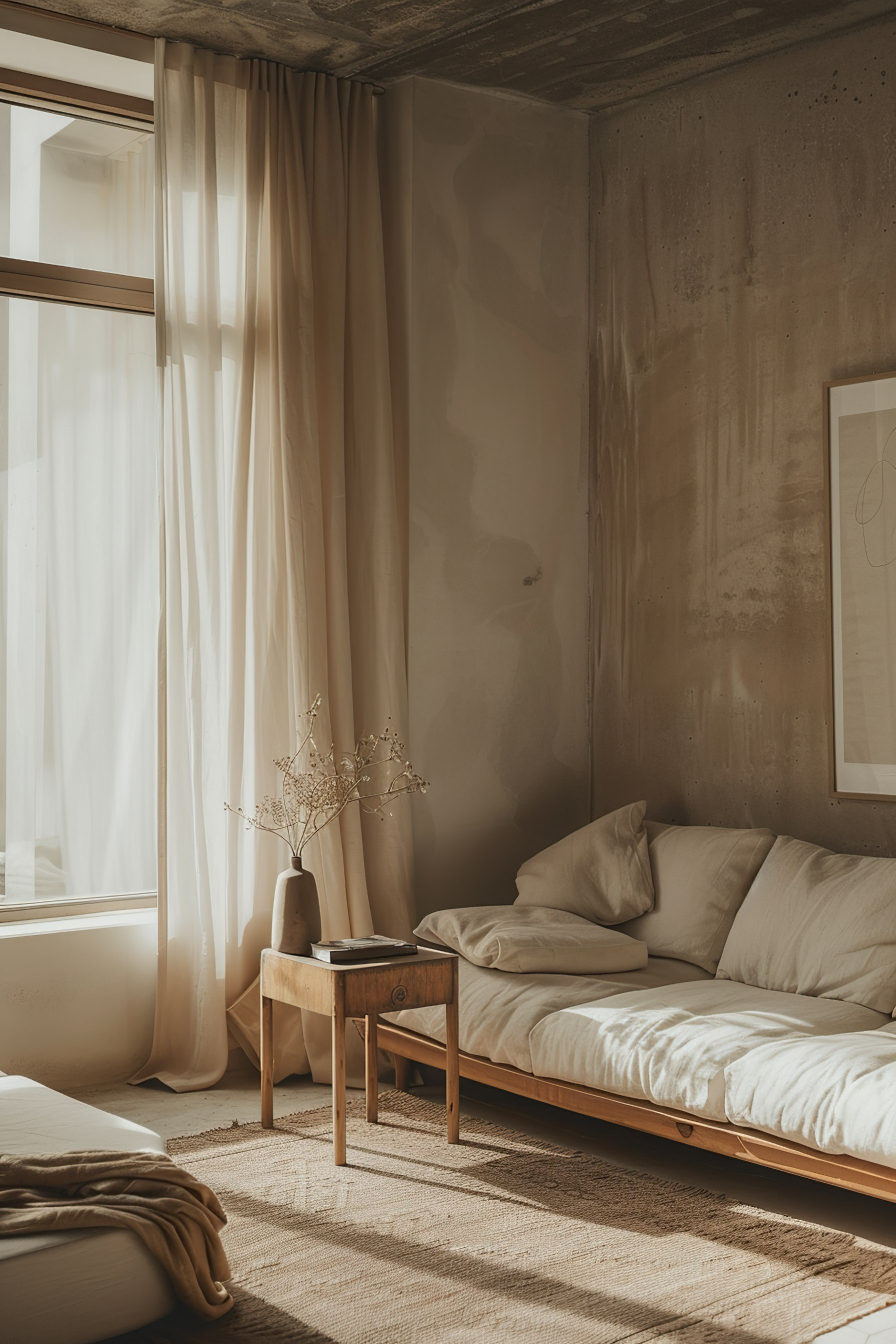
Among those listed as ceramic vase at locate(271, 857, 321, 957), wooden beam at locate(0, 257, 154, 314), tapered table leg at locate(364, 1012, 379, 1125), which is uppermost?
wooden beam at locate(0, 257, 154, 314)

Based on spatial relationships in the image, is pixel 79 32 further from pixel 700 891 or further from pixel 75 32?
pixel 700 891

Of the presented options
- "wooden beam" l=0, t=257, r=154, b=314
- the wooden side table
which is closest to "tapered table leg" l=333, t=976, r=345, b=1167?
the wooden side table

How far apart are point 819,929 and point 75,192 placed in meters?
3.29

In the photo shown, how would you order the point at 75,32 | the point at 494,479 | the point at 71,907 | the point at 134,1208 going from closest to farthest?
the point at 134,1208, the point at 75,32, the point at 71,907, the point at 494,479

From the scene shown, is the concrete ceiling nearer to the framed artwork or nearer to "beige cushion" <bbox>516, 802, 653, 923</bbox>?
the framed artwork

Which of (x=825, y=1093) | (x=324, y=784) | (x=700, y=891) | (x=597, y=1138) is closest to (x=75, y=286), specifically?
(x=324, y=784)

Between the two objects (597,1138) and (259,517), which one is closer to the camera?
(597,1138)

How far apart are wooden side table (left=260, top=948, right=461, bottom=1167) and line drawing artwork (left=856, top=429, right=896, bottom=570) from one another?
5.83 ft

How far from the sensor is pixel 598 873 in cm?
440

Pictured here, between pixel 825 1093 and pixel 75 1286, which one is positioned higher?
pixel 825 1093

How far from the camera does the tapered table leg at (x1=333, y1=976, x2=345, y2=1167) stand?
3.46m

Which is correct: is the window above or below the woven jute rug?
above

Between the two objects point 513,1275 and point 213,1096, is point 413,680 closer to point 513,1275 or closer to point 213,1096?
point 213,1096

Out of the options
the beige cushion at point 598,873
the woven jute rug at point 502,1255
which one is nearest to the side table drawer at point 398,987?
the woven jute rug at point 502,1255
